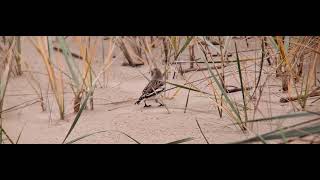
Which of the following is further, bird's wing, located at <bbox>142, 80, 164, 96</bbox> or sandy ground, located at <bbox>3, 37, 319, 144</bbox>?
bird's wing, located at <bbox>142, 80, 164, 96</bbox>

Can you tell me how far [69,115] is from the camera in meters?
2.30

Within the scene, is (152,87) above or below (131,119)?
above

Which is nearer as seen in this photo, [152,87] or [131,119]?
[131,119]

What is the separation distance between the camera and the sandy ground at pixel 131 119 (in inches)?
75.2

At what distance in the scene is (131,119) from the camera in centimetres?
217

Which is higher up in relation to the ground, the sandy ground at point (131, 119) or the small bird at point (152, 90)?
the small bird at point (152, 90)

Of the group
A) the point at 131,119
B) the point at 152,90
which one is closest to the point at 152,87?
the point at 152,90

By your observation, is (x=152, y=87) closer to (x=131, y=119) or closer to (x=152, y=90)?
(x=152, y=90)

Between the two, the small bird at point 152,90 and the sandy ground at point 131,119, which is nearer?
the sandy ground at point 131,119

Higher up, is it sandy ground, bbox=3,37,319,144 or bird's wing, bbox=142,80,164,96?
bird's wing, bbox=142,80,164,96

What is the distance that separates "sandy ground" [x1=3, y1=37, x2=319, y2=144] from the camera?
Answer: 75.2 inches

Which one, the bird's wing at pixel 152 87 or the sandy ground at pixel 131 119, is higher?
the bird's wing at pixel 152 87
